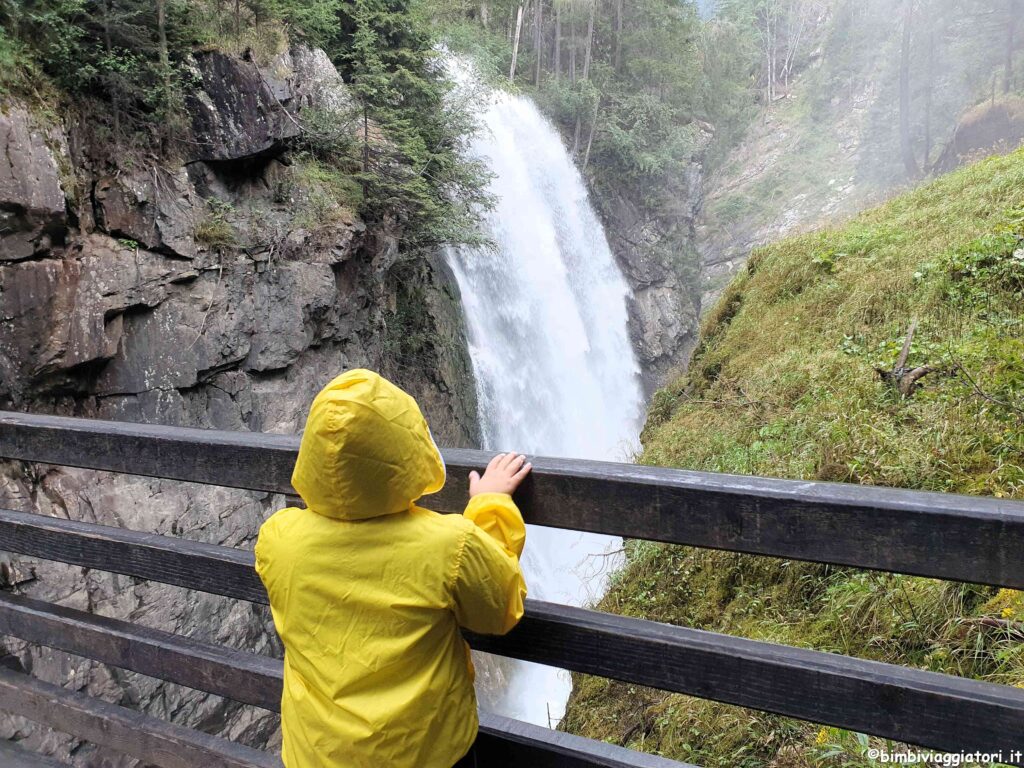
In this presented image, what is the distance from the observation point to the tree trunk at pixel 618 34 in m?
27.8

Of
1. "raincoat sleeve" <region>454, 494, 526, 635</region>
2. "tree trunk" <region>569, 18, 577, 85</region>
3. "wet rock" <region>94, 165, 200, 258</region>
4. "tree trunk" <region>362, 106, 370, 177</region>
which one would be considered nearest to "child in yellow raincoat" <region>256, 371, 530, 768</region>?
"raincoat sleeve" <region>454, 494, 526, 635</region>

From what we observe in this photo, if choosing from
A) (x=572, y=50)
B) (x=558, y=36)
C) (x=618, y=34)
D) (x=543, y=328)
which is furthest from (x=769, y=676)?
(x=618, y=34)

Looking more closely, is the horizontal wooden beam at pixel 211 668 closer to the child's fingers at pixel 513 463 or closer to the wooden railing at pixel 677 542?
the wooden railing at pixel 677 542

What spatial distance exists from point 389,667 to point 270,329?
9066 mm

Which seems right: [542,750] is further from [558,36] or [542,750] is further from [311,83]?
[558,36]

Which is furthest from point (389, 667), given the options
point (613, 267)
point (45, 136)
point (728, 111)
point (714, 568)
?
point (728, 111)

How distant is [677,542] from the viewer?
47.5 inches

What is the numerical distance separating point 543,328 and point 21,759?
52.8 feet

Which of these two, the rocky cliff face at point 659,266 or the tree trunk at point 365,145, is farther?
the rocky cliff face at point 659,266

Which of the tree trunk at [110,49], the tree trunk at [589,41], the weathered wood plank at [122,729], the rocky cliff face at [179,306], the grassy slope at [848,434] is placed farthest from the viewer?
the tree trunk at [589,41]

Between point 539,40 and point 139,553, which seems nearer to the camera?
point 139,553

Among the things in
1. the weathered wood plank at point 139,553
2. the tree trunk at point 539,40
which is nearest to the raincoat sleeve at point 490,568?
the weathered wood plank at point 139,553

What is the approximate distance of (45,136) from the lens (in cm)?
694

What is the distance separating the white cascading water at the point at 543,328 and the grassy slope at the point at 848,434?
495 cm
